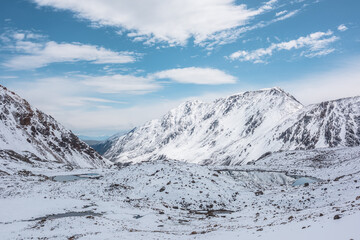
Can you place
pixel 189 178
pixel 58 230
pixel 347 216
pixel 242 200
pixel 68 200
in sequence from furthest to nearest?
pixel 189 178, pixel 242 200, pixel 68 200, pixel 58 230, pixel 347 216

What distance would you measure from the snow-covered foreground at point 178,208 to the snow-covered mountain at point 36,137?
80.7 m

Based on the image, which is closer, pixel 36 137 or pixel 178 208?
pixel 178 208

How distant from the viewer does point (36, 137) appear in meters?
151

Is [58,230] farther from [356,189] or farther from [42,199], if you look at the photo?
[356,189]

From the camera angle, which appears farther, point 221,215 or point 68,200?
point 68,200

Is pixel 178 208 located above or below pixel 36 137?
below

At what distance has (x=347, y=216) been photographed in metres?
Result: 18.0

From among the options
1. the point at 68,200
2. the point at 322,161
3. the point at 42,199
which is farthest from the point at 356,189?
the point at 322,161

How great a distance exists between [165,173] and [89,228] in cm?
2610

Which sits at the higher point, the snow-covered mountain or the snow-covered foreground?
the snow-covered mountain

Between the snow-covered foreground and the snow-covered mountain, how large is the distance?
80.7m

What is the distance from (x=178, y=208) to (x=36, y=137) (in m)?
137

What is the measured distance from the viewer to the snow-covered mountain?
130375mm

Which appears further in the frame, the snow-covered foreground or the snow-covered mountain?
the snow-covered mountain
